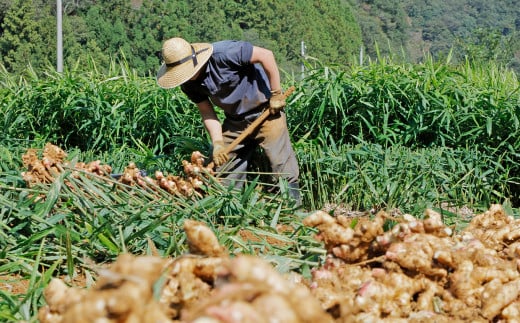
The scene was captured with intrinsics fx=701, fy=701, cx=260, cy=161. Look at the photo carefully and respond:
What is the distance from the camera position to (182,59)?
4.87 metres

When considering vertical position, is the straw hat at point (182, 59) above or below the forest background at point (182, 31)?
above

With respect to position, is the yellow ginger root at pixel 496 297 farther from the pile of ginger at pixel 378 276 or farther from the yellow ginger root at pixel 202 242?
the yellow ginger root at pixel 202 242

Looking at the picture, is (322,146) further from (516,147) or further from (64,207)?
(64,207)

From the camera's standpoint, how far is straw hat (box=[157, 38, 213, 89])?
4.84 meters

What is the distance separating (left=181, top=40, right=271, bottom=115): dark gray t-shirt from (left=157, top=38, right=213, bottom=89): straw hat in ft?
0.32

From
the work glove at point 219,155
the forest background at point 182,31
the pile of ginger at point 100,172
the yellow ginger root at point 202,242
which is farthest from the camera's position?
the forest background at point 182,31

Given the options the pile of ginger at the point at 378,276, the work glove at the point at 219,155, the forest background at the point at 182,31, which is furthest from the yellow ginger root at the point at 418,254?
the forest background at the point at 182,31

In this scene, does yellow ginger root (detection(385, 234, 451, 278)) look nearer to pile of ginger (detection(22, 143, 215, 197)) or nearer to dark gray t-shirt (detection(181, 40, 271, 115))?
pile of ginger (detection(22, 143, 215, 197))

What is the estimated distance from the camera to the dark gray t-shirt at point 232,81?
4.91 metres

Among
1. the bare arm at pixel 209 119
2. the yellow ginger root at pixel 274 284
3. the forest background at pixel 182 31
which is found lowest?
the forest background at pixel 182 31

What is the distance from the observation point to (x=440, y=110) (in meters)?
6.04

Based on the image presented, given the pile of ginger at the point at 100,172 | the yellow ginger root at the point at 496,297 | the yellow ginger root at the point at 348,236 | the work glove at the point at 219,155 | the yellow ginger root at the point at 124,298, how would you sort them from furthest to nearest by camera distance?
the work glove at the point at 219,155
the pile of ginger at the point at 100,172
the yellow ginger root at the point at 348,236
the yellow ginger root at the point at 496,297
the yellow ginger root at the point at 124,298

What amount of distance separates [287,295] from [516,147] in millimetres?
4933

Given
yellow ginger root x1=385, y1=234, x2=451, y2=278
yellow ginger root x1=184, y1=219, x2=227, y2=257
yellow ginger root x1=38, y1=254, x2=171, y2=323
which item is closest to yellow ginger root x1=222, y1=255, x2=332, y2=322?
yellow ginger root x1=38, y1=254, x2=171, y2=323
